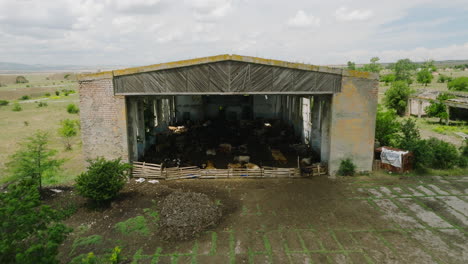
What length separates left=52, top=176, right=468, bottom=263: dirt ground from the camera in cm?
936

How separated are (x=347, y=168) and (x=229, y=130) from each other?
13.9m

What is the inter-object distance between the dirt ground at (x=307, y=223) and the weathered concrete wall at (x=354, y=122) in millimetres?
1247

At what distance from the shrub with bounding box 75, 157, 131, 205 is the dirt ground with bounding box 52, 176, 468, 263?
67cm

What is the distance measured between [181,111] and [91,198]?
64.6ft

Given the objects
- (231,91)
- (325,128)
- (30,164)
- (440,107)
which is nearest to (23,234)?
A: (30,164)

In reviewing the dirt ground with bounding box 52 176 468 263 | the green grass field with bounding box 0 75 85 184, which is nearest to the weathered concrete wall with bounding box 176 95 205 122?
the green grass field with bounding box 0 75 85 184

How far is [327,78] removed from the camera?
48.8 feet

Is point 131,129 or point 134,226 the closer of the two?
point 134,226

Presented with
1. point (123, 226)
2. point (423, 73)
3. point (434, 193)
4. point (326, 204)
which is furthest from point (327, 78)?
point (423, 73)

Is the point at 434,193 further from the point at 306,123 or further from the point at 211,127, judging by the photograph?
the point at 211,127

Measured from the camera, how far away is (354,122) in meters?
15.4

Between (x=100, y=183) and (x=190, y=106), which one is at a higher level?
(x=190, y=106)

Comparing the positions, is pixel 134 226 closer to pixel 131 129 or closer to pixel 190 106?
pixel 131 129

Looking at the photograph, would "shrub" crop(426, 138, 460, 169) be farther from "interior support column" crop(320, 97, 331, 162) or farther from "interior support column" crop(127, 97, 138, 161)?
"interior support column" crop(127, 97, 138, 161)
